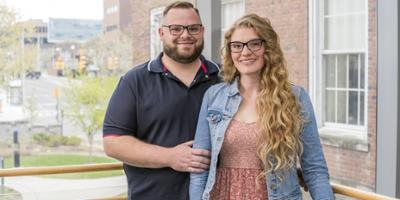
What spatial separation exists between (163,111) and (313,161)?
50 centimetres

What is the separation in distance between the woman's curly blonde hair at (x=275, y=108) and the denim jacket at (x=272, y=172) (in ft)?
0.10

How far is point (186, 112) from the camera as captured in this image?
1.76 m

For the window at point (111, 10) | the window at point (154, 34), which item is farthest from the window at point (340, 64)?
the window at point (111, 10)

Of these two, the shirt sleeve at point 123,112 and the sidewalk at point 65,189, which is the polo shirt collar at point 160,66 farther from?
the sidewalk at point 65,189

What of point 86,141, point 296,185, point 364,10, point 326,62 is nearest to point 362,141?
point 326,62

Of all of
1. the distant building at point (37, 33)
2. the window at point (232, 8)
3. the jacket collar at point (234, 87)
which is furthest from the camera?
the distant building at point (37, 33)

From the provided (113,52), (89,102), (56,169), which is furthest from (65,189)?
(113,52)

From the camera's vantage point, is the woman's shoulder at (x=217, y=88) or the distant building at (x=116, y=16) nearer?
the woman's shoulder at (x=217, y=88)

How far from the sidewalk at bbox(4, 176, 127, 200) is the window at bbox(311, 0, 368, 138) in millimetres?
2120

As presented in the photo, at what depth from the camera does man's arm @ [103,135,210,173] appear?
1.65 metres

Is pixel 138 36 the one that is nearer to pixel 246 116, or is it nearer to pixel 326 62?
pixel 326 62

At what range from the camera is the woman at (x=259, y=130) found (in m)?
1.54

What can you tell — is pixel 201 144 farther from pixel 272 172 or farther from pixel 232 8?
pixel 232 8

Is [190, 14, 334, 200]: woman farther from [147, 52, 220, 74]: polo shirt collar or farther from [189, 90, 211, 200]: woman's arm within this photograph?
[147, 52, 220, 74]: polo shirt collar
